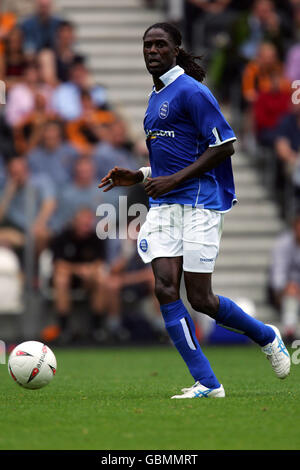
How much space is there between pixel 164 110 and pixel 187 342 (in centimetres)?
159

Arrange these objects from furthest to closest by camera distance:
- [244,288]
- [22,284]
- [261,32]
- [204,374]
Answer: [261,32], [244,288], [22,284], [204,374]

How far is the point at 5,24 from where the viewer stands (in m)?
16.3

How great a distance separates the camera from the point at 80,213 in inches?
551

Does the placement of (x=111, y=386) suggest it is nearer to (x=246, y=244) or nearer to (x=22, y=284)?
(x=22, y=284)

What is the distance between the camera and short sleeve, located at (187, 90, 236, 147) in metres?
7.04

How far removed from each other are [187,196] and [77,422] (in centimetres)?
194

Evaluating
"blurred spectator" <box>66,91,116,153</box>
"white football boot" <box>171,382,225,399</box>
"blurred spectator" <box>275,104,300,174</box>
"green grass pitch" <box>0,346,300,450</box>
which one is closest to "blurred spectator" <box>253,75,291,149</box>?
"blurred spectator" <box>275,104,300,174</box>

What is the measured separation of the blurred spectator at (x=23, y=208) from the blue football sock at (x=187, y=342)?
273 inches

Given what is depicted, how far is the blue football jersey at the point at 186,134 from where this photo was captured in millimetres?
7051

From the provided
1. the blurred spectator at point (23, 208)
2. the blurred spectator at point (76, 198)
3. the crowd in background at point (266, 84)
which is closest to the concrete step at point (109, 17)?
the crowd in background at point (266, 84)

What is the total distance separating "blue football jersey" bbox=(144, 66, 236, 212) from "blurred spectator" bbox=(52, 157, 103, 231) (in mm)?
6671

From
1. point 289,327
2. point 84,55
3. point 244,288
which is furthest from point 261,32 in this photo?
point 289,327

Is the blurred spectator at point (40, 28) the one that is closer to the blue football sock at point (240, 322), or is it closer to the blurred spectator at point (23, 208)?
the blurred spectator at point (23, 208)

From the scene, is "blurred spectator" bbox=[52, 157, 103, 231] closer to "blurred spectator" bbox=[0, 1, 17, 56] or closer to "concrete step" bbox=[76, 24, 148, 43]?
"blurred spectator" bbox=[0, 1, 17, 56]
